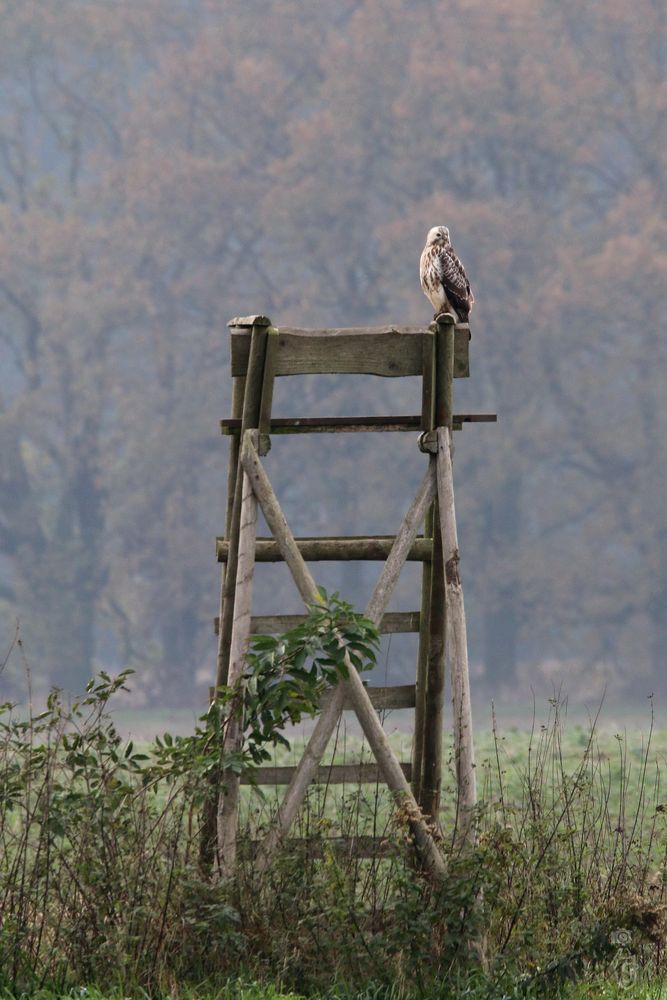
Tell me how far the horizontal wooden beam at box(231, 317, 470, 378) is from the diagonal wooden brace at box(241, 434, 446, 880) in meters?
0.41

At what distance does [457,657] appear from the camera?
21.9 feet

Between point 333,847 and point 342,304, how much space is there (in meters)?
37.3

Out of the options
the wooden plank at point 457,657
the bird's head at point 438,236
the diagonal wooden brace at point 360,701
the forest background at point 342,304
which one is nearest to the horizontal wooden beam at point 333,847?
the diagonal wooden brace at point 360,701

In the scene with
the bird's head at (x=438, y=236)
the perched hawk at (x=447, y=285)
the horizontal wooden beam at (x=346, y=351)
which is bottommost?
the horizontal wooden beam at (x=346, y=351)

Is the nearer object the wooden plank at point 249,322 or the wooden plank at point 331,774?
the wooden plank at point 331,774

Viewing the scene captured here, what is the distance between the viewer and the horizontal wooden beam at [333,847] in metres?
6.48

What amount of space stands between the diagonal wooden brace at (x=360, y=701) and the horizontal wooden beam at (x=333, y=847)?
0.56 ft

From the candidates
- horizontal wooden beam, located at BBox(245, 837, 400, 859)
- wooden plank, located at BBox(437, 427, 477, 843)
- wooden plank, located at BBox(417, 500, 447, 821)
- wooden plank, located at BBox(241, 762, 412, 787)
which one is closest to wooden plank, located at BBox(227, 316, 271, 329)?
wooden plank, located at BBox(437, 427, 477, 843)

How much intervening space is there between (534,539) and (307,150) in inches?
495

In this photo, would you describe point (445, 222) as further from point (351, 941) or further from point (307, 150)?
point (351, 941)

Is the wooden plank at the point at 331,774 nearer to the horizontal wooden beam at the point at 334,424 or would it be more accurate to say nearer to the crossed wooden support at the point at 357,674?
the crossed wooden support at the point at 357,674

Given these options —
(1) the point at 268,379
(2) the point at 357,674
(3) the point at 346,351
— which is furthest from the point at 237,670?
(3) the point at 346,351

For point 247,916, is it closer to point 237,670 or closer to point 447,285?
point 237,670

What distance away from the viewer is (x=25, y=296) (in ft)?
142
